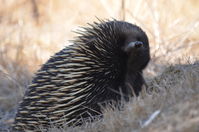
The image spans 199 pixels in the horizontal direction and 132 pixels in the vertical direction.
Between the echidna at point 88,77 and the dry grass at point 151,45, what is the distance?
436 millimetres

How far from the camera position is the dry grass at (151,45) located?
362 cm

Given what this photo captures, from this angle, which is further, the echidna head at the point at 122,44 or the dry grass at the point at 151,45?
the echidna head at the point at 122,44

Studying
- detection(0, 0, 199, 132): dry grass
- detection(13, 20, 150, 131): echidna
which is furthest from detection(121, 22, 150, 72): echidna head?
detection(0, 0, 199, 132): dry grass

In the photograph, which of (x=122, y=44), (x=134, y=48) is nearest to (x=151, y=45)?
(x=122, y=44)

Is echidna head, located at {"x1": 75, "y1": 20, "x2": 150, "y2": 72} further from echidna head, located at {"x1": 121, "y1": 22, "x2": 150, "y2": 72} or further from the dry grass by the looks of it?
the dry grass

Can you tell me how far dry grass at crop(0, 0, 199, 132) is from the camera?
362 cm

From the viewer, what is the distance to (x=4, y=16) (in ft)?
45.1

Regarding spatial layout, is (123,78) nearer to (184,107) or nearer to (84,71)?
(84,71)

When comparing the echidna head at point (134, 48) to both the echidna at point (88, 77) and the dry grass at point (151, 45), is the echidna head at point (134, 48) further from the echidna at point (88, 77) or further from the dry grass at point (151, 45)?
the dry grass at point (151, 45)

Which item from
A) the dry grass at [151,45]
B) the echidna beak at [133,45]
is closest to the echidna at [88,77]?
the echidna beak at [133,45]

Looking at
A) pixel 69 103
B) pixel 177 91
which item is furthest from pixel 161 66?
pixel 177 91

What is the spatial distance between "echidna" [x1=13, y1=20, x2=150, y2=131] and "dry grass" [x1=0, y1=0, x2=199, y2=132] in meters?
0.44

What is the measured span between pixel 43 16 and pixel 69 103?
9309mm

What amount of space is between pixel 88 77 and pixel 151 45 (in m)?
4.17
